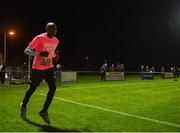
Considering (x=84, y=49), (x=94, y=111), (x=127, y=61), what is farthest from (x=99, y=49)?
(x=94, y=111)

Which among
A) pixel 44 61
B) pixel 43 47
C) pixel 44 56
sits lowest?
pixel 44 61

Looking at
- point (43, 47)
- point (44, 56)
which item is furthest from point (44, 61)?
point (43, 47)

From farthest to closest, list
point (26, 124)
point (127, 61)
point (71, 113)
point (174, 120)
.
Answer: point (127, 61) → point (71, 113) → point (174, 120) → point (26, 124)

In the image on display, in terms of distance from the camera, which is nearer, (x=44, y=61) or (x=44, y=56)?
(x=44, y=56)

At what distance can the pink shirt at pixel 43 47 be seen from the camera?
838 centimetres

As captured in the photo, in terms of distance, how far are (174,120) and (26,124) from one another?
142 inches

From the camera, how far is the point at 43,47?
8.40 metres

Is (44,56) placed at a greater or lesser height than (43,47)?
lesser

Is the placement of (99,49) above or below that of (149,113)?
above

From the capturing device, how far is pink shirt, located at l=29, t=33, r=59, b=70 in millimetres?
8383

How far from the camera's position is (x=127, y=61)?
298ft

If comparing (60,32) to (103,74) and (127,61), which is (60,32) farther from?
(103,74)

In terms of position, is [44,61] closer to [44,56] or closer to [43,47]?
[44,56]

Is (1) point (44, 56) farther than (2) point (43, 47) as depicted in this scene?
No
